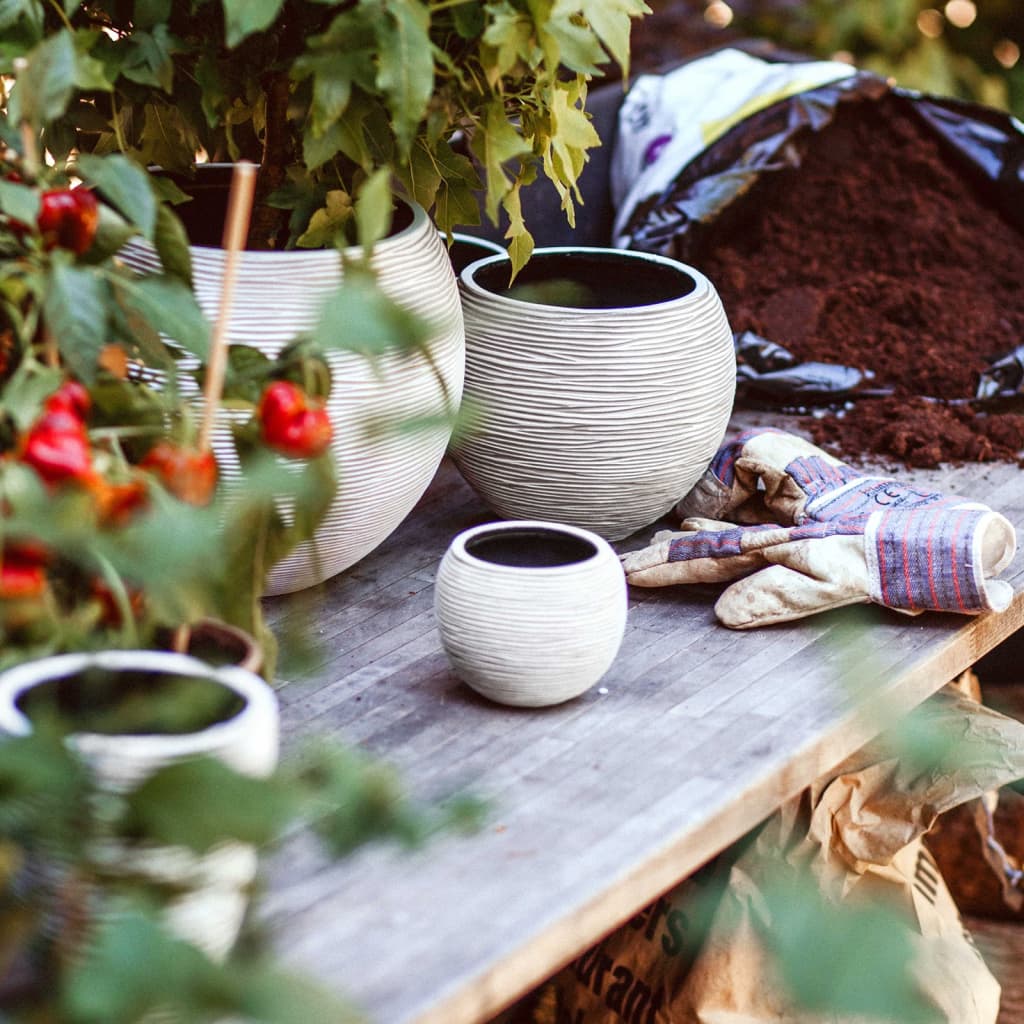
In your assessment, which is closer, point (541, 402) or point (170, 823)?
point (170, 823)

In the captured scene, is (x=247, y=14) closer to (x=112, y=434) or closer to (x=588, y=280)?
(x=112, y=434)

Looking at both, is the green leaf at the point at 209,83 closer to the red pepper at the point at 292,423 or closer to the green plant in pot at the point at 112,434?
the green plant in pot at the point at 112,434

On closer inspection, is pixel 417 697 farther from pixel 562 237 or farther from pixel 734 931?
pixel 562 237

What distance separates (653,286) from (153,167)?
0.49 metres

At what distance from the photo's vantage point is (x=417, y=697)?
99cm

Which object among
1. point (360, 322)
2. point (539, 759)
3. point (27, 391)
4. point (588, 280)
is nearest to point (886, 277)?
point (588, 280)

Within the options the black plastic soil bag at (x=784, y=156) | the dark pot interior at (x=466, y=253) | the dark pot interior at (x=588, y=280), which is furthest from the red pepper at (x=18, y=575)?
the black plastic soil bag at (x=784, y=156)

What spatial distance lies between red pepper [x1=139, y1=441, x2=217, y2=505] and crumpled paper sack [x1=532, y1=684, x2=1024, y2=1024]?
23.8 inches

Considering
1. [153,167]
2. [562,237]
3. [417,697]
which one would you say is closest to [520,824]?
[417,697]

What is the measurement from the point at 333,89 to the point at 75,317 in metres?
0.28

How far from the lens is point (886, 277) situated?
71.8 inches

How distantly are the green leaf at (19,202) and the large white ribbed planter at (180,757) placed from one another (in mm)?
264

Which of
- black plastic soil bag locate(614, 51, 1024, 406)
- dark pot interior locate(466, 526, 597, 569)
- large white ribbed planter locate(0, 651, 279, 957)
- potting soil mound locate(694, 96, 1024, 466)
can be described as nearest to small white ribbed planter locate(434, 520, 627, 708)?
dark pot interior locate(466, 526, 597, 569)

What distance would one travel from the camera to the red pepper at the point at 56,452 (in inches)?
25.4
